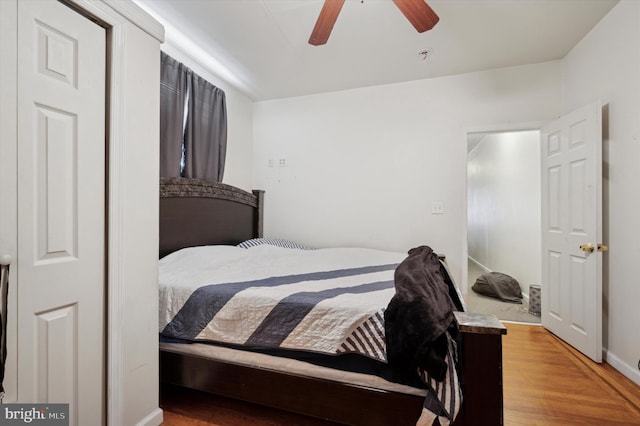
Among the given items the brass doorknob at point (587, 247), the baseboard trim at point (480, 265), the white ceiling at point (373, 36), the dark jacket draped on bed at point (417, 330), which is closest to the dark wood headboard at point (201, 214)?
the white ceiling at point (373, 36)

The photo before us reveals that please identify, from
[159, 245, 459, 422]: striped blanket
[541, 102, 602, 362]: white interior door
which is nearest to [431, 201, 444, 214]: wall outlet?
[541, 102, 602, 362]: white interior door

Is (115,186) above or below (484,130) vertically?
below

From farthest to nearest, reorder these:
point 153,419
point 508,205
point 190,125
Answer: point 508,205, point 190,125, point 153,419

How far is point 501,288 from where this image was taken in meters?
3.66

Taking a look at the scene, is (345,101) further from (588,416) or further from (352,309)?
(588,416)

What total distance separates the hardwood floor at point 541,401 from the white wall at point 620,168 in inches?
9.1

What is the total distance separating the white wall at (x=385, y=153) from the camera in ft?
9.50

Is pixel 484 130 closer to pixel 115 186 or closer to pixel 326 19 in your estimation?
pixel 326 19

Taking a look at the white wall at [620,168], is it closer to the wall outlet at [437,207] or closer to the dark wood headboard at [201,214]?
the wall outlet at [437,207]

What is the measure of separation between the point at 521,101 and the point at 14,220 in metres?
3.76

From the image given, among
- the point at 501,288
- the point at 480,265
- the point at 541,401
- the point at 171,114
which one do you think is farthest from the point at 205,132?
the point at 480,265

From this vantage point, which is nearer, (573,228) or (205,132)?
(573,228)

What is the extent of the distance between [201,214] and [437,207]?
2.42 metres

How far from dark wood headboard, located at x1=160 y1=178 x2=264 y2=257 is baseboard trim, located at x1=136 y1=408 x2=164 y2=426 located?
105 cm
